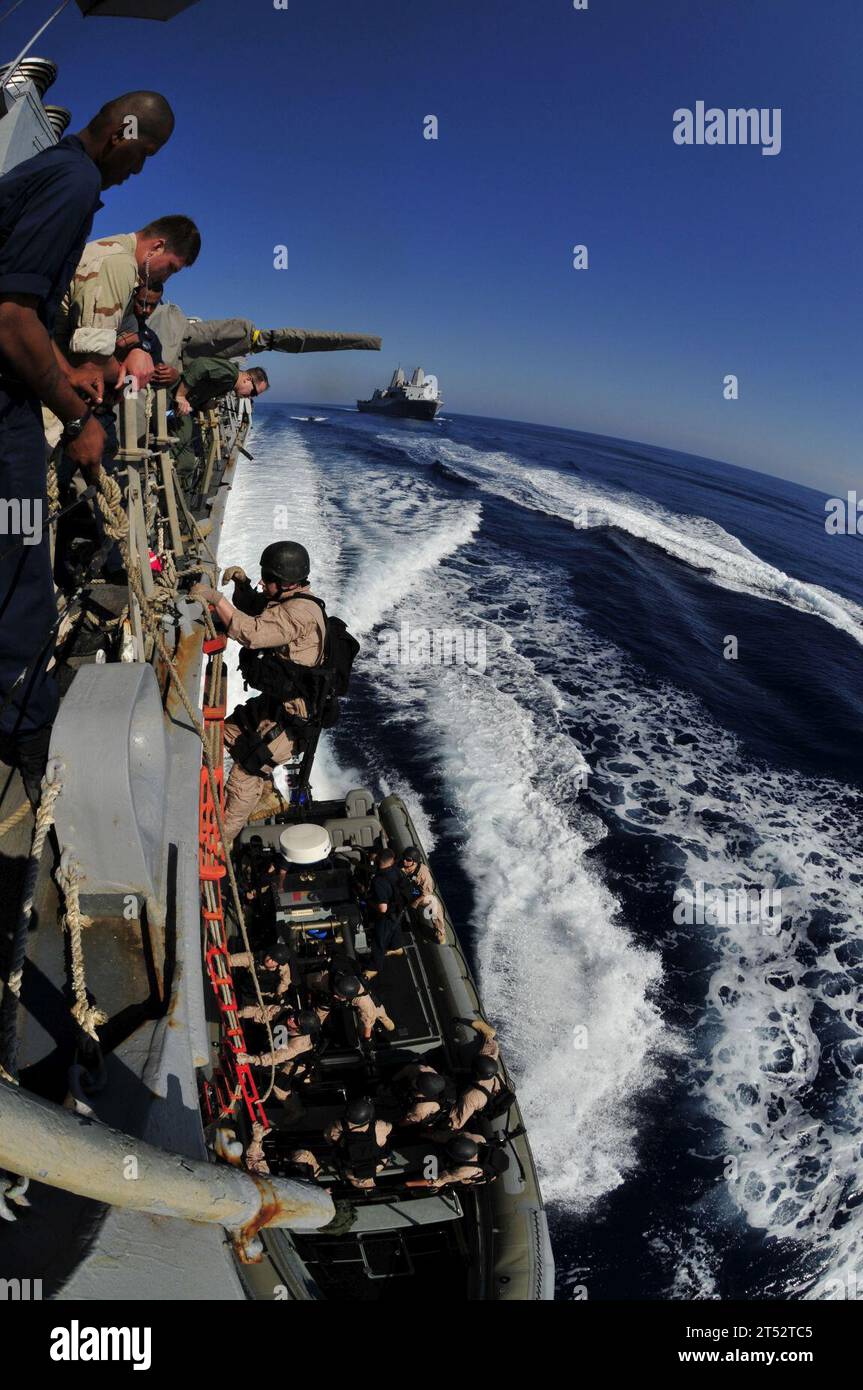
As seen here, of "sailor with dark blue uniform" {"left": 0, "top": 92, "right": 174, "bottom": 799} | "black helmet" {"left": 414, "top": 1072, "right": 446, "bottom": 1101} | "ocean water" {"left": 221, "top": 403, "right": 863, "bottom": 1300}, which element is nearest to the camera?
"sailor with dark blue uniform" {"left": 0, "top": 92, "right": 174, "bottom": 799}

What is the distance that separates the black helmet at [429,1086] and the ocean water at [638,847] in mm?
3049

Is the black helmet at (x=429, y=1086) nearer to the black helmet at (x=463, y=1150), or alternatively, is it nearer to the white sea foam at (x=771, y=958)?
the black helmet at (x=463, y=1150)

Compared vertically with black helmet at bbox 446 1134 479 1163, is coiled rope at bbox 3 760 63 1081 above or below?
above

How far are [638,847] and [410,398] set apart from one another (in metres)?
72.0

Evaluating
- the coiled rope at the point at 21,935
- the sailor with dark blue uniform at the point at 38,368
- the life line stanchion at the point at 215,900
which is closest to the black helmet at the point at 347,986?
the life line stanchion at the point at 215,900

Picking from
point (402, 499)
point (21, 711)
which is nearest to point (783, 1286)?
point (21, 711)

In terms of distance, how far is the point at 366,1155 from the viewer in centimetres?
597

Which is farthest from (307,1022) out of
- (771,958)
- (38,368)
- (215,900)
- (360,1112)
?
(771,958)

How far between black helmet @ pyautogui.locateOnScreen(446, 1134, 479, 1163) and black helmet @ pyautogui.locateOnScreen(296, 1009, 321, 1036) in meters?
1.57

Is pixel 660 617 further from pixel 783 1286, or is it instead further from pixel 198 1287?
pixel 198 1287

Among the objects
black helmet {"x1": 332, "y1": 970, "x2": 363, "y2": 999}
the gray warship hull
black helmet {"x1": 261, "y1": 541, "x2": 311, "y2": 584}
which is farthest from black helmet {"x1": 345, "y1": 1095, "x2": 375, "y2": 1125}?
the gray warship hull

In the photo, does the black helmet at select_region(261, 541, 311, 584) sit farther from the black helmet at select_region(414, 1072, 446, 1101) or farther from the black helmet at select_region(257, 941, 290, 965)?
the black helmet at select_region(414, 1072, 446, 1101)

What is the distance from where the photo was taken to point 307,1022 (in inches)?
258

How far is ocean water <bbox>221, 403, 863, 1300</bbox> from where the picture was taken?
8.13 meters
